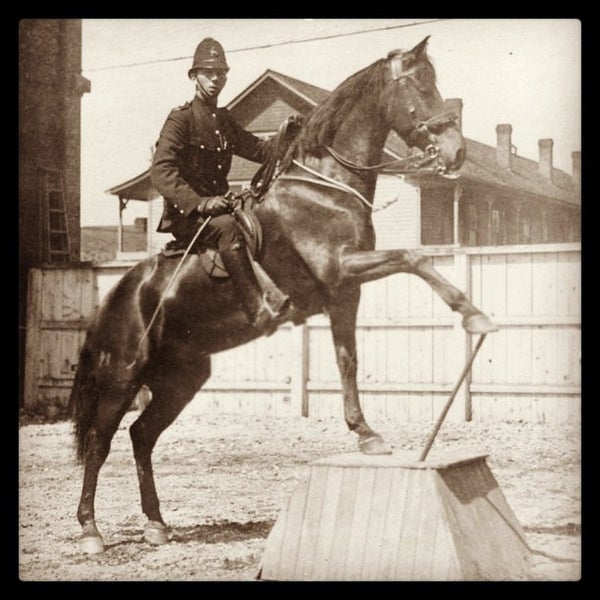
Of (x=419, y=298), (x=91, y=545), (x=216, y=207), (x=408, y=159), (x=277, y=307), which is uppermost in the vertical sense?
(x=408, y=159)

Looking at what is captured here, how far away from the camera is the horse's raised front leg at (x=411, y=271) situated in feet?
19.4

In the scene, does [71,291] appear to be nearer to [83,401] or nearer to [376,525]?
[83,401]

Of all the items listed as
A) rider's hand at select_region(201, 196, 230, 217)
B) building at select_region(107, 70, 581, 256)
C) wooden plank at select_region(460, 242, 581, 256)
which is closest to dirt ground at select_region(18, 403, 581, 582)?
rider's hand at select_region(201, 196, 230, 217)

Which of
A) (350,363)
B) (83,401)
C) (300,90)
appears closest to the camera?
(350,363)

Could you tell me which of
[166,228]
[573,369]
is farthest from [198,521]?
[573,369]

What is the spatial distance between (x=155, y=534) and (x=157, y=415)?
0.85m

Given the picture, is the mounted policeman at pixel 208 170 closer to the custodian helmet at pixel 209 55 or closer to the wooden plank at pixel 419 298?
the custodian helmet at pixel 209 55

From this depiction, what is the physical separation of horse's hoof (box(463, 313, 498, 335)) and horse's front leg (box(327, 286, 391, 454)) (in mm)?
836

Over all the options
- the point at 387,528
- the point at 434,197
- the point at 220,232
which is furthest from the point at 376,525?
the point at 434,197

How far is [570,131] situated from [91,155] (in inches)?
153

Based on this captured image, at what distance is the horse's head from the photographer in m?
6.22

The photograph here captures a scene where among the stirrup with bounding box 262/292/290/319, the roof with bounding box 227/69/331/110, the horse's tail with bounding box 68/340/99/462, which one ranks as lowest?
the horse's tail with bounding box 68/340/99/462

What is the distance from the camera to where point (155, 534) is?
7.08 meters

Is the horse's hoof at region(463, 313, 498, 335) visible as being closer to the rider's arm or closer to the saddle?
the saddle
